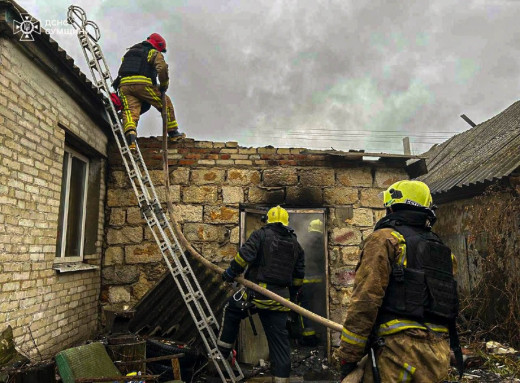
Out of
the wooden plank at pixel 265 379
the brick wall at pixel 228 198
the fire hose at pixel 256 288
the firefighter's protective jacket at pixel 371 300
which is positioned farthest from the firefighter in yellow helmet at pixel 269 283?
the firefighter's protective jacket at pixel 371 300

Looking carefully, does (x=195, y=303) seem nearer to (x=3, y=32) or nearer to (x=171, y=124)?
(x=171, y=124)

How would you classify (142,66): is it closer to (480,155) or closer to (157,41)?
(157,41)

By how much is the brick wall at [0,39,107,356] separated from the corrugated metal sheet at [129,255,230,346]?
0.84 m

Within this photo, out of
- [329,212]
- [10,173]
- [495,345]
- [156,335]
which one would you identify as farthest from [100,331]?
[495,345]

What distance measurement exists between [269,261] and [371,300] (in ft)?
7.30

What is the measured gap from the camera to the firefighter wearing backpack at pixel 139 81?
17.4 ft

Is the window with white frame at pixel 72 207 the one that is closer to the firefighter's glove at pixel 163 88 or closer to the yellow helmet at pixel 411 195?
the firefighter's glove at pixel 163 88

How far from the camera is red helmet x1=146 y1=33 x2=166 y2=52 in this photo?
5680mm

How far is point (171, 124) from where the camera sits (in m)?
5.88

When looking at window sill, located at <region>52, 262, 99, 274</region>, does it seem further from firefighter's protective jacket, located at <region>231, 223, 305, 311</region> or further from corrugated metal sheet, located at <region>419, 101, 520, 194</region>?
corrugated metal sheet, located at <region>419, 101, 520, 194</region>

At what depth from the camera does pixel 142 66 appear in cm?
547

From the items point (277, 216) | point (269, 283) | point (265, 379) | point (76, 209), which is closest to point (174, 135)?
point (76, 209)

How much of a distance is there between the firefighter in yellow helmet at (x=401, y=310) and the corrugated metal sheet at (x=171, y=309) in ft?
8.89

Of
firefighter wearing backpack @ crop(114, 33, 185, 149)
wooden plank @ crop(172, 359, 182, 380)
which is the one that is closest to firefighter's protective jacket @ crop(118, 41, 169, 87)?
firefighter wearing backpack @ crop(114, 33, 185, 149)
